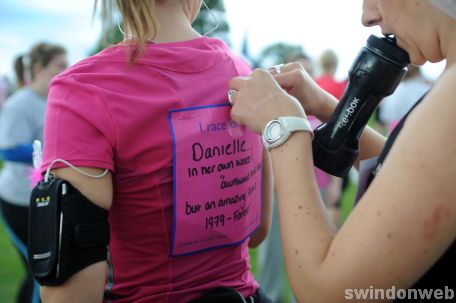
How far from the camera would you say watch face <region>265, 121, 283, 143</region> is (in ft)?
3.75

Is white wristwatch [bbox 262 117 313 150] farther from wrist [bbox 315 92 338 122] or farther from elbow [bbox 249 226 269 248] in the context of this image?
elbow [bbox 249 226 269 248]

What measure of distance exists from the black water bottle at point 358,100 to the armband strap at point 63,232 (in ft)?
2.03

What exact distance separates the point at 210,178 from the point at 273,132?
11.3 inches

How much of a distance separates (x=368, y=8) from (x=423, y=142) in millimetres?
425

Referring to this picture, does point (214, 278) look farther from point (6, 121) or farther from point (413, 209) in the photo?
point (6, 121)

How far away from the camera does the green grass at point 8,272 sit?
4.55 m

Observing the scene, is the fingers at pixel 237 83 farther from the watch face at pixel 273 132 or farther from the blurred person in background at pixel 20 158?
the blurred person in background at pixel 20 158

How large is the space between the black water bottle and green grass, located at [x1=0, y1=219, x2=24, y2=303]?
153 inches

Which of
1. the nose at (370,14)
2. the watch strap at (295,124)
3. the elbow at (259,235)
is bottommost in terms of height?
the elbow at (259,235)

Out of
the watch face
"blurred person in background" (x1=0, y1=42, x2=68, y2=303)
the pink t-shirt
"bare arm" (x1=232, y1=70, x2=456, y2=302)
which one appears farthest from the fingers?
"blurred person in background" (x1=0, y1=42, x2=68, y2=303)

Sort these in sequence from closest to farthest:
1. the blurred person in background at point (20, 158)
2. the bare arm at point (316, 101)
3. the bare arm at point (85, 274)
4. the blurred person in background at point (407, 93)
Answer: the bare arm at point (85, 274), the bare arm at point (316, 101), the blurred person in background at point (20, 158), the blurred person in background at point (407, 93)

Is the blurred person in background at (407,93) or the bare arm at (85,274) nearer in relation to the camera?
the bare arm at (85,274)

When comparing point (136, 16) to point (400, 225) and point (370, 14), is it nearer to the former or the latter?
point (370, 14)

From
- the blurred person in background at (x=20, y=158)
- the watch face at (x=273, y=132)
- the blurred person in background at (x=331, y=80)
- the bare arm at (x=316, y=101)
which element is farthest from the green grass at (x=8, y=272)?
the watch face at (x=273, y=132)
